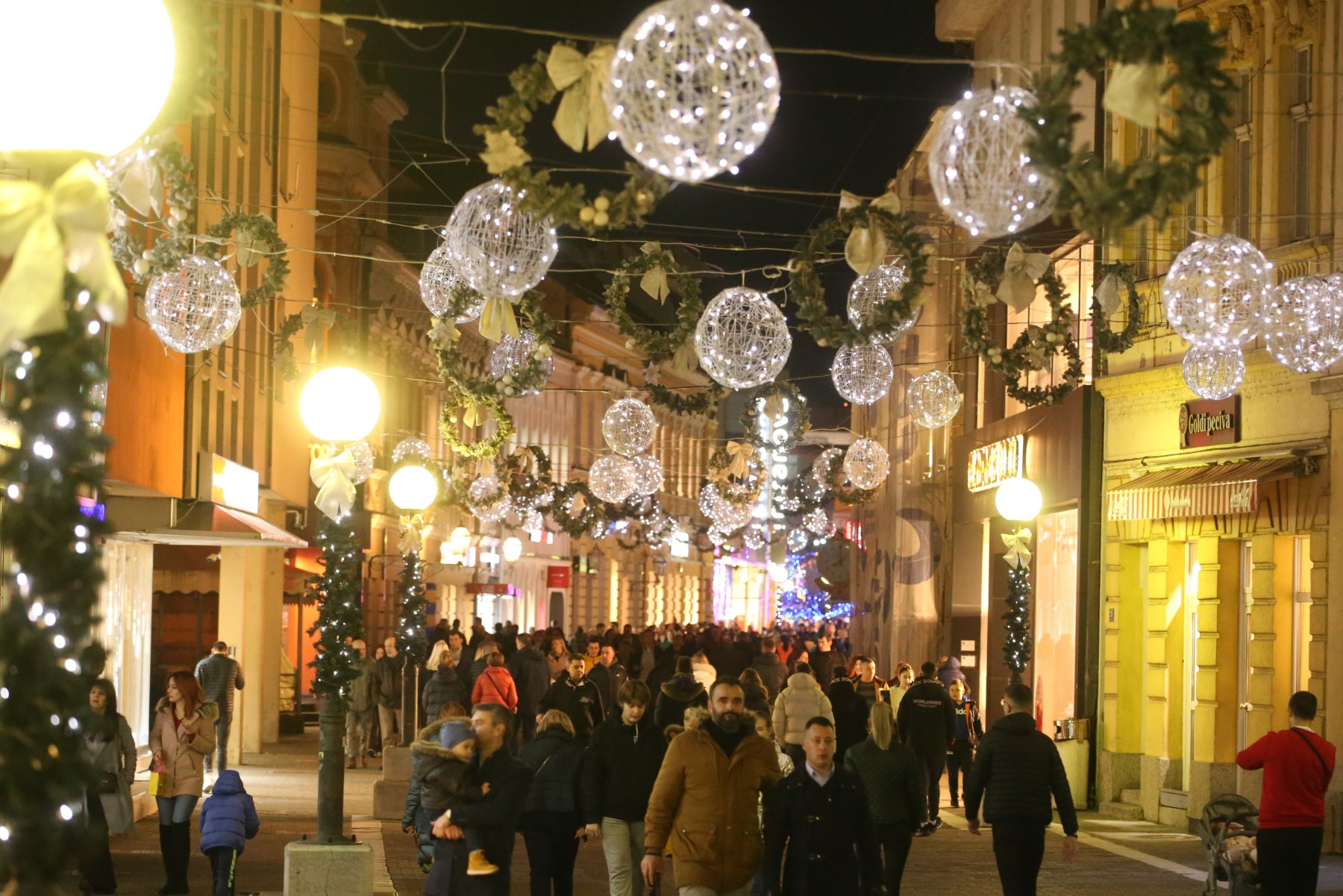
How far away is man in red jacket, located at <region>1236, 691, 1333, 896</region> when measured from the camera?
1281cm

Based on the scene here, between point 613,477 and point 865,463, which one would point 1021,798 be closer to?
point 613,477

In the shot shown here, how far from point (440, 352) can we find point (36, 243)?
42.1ft

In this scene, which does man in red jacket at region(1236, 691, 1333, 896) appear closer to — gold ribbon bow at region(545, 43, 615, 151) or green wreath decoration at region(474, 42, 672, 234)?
green wreath decoration at region(474, 42, 672, 234)

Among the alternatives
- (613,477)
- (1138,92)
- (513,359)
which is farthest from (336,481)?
(613,477)

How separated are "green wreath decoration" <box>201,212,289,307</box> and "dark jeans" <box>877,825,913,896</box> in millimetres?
6590

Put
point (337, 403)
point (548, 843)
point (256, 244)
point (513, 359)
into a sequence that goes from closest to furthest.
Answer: point (548, 843) < point (337, 403) < point (256, 244) < point (513, 359)

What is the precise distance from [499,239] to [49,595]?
17.1 feet

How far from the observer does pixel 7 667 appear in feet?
19.8

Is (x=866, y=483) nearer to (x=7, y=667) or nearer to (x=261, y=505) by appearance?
(x=261, y=505)

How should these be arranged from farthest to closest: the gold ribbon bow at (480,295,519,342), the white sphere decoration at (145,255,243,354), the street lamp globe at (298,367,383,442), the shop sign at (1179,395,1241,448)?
the shop sign at (1179,395,1241,448) → the white sphere decoration at (145,255,243,354) → the street lamp globe at (298,367,383,442) → the gold ribbon bow at (480,295,519,342)

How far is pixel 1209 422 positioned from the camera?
70.8 ft

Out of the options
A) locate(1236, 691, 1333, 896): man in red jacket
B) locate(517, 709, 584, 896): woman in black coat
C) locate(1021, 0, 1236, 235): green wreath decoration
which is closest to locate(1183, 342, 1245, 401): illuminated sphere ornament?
locate(1236, 691, 1333, 896): man in red jacket

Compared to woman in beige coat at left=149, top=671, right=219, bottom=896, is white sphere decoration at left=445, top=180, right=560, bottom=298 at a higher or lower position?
higher

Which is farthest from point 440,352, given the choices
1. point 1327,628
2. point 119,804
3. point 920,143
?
point 920,143
